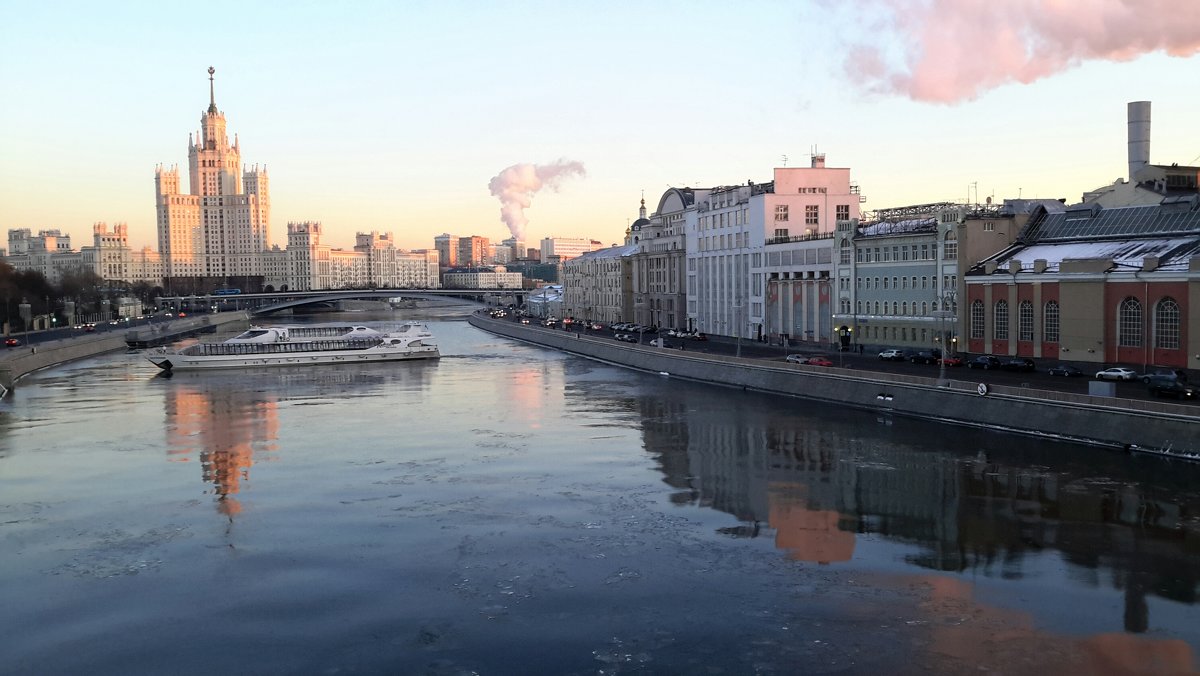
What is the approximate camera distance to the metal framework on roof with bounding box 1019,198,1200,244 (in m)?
41.7

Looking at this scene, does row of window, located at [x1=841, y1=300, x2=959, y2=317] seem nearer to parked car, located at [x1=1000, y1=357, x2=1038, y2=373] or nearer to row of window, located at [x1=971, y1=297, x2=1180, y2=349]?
row of window, located at [x1=971, y1=297, x2=1180, y2=349]

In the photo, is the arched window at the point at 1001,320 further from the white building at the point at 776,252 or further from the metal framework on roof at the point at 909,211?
the white building at the point at 776,252

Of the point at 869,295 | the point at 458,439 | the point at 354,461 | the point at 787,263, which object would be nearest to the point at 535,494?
the point at 354,461

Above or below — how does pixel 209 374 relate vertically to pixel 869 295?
below

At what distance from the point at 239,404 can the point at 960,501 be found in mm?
35179

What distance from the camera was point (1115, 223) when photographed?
44.6 m

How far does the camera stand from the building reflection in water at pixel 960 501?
64.3ft

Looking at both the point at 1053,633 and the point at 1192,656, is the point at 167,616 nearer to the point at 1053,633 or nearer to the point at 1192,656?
the point at 1053,633

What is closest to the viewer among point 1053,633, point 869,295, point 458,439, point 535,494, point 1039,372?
point 1053,633

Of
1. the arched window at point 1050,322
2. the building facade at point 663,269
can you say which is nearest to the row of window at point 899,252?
the arched window at point 1050,322

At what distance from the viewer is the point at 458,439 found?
36.4 m

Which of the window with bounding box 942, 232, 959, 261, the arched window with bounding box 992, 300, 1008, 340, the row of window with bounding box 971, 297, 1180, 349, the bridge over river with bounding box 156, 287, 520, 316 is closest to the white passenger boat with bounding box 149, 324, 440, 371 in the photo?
the window with bounding box 942, 232, 959, 261

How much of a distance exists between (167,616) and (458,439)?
18882 millimetres

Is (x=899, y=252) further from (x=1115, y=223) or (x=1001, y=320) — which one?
(x=1115, y=223)
